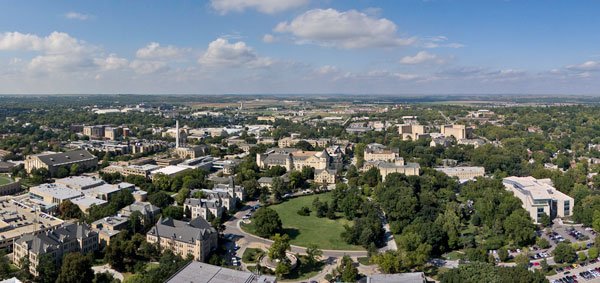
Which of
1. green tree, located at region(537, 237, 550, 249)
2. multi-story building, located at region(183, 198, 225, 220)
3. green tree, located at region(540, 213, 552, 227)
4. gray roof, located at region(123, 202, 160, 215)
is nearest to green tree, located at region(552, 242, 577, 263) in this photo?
green tree, located at region(537, 237, 550, 249)

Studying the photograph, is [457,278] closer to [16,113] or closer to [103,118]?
[103,118]

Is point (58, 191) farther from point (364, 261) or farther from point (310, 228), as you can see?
point (364, 261)

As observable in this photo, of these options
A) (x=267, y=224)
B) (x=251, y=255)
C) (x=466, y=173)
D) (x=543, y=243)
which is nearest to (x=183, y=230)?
(x=251, y=255)

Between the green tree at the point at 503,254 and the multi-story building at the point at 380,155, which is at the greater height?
the multi-story building at the point at 380,155

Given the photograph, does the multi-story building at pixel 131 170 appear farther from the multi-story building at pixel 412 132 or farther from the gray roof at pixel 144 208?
the multi-story building at pixel 412 132

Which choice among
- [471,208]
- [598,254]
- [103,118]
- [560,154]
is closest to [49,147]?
[103,118]

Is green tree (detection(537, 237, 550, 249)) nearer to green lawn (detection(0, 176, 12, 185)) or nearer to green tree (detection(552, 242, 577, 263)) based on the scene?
green tree (detection(552, 242, 577, 263))

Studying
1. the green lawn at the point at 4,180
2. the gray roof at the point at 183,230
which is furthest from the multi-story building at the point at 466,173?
the green lawn at the point at 4,180
